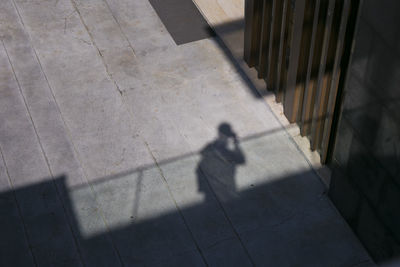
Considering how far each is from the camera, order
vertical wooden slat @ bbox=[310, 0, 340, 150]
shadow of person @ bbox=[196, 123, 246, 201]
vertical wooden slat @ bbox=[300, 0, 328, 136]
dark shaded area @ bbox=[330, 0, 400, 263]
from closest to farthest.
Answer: dark shaded area @ bbox=[330, 0, 400, 263]
vertical wooden slat @ bbox=[310, 0, 340, 150]
vertical wooden slat @ bbox=[300, 0, 328, 136]
shadow of person @ bbox=[196, 123, 246, 201]

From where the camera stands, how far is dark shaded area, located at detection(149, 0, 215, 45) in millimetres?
13109

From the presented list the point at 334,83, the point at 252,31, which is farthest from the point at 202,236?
the point at 252,31

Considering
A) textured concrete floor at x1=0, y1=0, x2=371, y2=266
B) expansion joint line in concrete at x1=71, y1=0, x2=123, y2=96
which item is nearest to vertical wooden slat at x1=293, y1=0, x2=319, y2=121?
textured concrete floor at x1=0, y1=0, x2=371, y2=266

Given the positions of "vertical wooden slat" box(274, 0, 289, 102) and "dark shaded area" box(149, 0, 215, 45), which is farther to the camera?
"dark shaded area" box(149, 0, 215, 45)

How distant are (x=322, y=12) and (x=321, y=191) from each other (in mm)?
2939

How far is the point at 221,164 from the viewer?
10.7m

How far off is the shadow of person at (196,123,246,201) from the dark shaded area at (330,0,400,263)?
1.74 m

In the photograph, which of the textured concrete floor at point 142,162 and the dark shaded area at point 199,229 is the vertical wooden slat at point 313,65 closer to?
the textured concrete floor at point 142,162

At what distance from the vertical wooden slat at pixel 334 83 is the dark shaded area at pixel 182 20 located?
13.0 feet

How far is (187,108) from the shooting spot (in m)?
11.7

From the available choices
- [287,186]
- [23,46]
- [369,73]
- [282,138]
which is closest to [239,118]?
[282,138]

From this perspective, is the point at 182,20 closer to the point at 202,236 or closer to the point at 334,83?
the point at 334,83

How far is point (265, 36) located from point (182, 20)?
2607 millimetres

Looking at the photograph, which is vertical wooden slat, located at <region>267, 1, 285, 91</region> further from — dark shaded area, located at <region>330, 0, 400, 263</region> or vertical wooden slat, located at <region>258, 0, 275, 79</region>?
dark shaded area, located at <region>330, 0, 400, 263</region>
